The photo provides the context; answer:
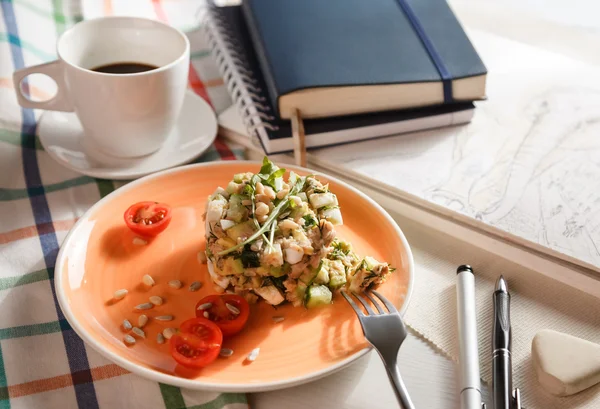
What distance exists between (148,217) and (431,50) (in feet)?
3.11

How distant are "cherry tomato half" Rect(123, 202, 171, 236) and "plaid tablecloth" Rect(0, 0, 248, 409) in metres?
0.19

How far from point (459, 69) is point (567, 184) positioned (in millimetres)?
433

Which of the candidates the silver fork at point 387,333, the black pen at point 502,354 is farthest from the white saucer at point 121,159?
the black pen at point 502,354

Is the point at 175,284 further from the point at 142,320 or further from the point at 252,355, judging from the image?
the point at 252,355

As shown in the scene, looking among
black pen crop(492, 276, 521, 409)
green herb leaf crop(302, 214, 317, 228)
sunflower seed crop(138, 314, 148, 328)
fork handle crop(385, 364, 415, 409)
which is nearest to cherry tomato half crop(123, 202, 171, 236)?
sunflower seed crop(138, 314, 148, 328)

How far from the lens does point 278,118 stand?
5.82ft

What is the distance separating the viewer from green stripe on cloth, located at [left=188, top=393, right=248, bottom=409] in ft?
3.90

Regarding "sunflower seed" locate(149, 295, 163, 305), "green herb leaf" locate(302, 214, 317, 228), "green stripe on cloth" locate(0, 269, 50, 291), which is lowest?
"green stripe on cloth" locate(0, 269, 50, 291)

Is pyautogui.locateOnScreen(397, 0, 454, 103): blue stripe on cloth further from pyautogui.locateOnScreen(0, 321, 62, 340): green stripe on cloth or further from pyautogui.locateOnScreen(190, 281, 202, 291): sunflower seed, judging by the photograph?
pyautogui.locateOnScreen(0, 321, 62, 340): green stripe on cloth

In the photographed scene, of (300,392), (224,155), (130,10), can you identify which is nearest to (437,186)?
(224,155)

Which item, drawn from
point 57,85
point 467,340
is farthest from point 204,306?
point 57,85

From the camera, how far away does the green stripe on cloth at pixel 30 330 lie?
50.2 inches

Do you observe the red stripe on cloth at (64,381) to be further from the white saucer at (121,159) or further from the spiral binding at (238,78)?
the spiral binding at (238,78)

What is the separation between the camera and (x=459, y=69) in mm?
1853
